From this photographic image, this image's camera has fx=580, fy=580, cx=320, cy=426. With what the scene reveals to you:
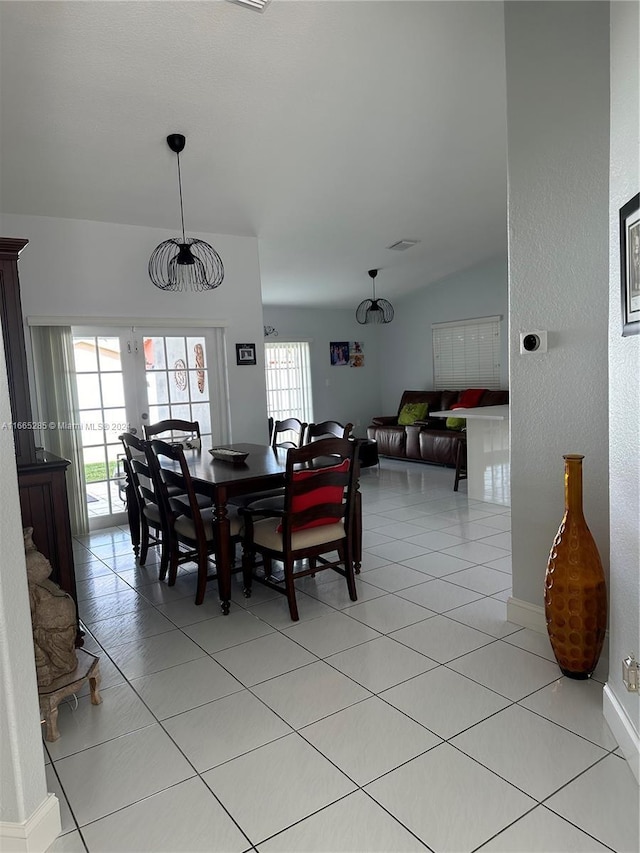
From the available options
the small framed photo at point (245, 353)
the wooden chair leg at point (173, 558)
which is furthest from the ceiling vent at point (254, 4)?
the small framed photo at point (245, 353)

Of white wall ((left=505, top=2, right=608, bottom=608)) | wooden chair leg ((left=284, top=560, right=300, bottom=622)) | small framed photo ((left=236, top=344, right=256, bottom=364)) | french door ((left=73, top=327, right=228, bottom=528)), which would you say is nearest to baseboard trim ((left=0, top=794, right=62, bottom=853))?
wooden chair leg ((left=284, top=560, right=300, bottom=622))

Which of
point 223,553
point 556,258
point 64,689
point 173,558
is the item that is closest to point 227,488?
point 223,553

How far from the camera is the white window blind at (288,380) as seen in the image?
8.69 m

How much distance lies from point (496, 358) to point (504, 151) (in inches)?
144

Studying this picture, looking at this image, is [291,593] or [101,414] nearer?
[291,593]

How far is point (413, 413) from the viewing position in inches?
324

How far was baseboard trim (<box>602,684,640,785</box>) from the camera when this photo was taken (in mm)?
1759

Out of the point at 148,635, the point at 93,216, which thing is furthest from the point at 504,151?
the point at 148,635

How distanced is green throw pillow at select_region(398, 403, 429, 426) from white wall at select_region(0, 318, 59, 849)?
6.80 m

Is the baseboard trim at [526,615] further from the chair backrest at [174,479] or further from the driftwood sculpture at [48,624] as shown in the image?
the driftwood sculpture at [48,624]

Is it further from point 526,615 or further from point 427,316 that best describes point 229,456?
point 427,316

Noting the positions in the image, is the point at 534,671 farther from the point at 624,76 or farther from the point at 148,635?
the point at 624,76

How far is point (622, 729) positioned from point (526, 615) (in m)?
0.88

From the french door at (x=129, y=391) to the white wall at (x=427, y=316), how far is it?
3.99 metres
